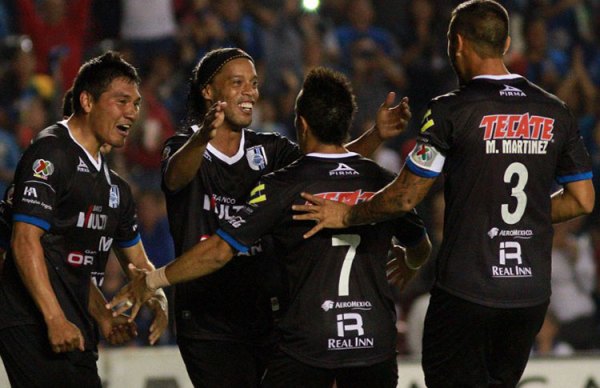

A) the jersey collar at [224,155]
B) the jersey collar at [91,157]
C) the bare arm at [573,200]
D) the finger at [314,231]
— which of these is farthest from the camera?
the jersey collar at [224,155]

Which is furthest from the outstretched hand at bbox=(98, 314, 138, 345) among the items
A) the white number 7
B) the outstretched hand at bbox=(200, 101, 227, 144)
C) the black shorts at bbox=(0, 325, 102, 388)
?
the white number 7

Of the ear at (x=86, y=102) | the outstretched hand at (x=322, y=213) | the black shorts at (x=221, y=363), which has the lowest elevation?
the black shorts at (x=221, y=363)

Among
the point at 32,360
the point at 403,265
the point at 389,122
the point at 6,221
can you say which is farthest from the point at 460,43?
the point at 32,360

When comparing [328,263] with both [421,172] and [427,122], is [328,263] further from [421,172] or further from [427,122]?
[427,122]

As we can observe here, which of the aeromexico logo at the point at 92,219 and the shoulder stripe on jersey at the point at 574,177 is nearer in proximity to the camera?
the shoulder stripe on jersey at the point at 574,177

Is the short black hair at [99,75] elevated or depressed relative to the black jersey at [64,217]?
elevated

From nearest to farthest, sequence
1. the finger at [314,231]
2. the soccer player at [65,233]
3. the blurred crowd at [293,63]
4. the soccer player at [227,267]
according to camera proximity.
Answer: the finger at [314,231] → the soccer player at [65,233] → the soccer player at [227,267] → the blurred crowd at [293,63]

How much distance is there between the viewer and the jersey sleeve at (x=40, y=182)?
5.47 m

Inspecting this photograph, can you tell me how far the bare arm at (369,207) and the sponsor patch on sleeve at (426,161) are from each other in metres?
0.03

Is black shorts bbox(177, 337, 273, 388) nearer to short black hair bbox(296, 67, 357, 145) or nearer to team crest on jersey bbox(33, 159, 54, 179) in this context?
team crest on jersey bbox(33, 159, 54, 179)

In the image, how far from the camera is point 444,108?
533cm

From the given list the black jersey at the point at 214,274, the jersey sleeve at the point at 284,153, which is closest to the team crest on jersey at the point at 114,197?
the black jersey at the point at 214,274

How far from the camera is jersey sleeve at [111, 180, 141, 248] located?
6.11 metres

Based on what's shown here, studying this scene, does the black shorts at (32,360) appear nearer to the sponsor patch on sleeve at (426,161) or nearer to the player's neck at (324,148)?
the player's neck at (324,148)
